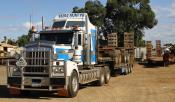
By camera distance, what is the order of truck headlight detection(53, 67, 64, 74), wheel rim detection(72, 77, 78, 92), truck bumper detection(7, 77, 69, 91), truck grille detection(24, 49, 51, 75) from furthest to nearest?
wheel rim detection(72, 77, 78, 92)
truck grille detection(24, 49, 51, 75)
truck headlight detection(53, 67, 64, 74)
truck bumper detection(7, 77, 69, 91)

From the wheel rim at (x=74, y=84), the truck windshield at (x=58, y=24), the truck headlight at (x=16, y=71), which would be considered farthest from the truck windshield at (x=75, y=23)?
the truck headlight at (x=16, y=71)

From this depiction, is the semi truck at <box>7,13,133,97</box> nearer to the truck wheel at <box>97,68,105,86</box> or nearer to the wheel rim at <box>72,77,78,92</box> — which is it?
the wheel rim at <box>72,77,78,92</box>

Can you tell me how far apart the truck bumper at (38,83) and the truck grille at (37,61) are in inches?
13.9

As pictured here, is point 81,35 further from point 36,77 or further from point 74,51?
point 36,77

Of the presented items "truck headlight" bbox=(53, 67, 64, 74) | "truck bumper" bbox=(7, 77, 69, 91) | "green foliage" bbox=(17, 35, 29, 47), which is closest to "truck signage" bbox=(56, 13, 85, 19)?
"green foliage" bbox=(17, 35, 29, 47)

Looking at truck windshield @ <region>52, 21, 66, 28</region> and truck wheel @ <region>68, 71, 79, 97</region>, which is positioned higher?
truck windshield @ <region>52, 21, 66, 28</region>

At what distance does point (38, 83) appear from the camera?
57.4ft

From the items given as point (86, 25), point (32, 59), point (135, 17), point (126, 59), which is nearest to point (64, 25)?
point (86, 25)

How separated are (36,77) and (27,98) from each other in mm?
987

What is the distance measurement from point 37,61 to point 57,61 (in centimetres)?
89

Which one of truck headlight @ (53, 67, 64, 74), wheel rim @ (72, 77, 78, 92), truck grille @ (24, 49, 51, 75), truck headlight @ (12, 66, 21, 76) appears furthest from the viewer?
truck headlight @ (12, 66, 21, 76)

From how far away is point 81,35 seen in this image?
19688 mm

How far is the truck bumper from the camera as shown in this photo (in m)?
17.2

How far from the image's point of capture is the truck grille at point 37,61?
17.6 meters
